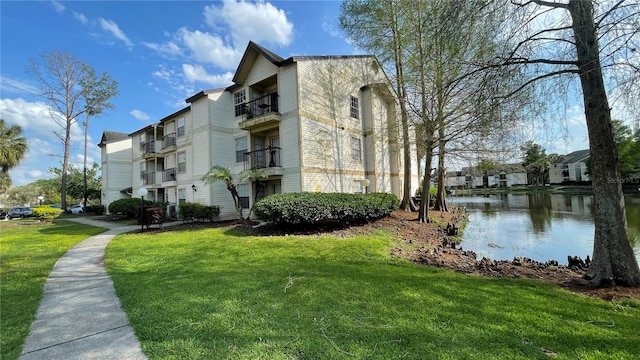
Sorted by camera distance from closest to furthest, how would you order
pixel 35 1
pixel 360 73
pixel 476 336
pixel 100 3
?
pixel 476 336, pixel 35 1, pixel 100 3, pixel 360 73

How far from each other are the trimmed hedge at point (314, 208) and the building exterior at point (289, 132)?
2.76 metres

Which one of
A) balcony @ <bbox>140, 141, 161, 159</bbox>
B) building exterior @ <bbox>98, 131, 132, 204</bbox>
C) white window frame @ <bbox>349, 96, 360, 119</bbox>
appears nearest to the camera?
white window frame @ <bbox>349, 96, 360, 119</bbox>

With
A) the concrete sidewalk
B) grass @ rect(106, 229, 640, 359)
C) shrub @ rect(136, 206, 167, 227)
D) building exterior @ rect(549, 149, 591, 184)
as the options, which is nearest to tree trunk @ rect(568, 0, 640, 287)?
grass @ rect(106, 229, 640, 359)

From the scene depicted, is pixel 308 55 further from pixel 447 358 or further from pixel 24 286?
pixel 447 358

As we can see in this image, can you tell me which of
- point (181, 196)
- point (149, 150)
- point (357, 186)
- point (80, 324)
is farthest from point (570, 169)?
point (80, 324)

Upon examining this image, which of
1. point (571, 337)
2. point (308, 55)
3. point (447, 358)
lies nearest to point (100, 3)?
point (308, 55)

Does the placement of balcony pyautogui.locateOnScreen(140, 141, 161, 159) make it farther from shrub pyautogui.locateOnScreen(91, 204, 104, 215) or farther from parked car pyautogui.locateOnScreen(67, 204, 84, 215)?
parked car pyautogui.locateOnScreen(67, 204, 84, 215)

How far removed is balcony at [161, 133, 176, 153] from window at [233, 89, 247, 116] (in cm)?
656

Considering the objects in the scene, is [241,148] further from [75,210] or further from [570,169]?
[570,169]

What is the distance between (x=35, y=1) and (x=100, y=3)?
5.96ft

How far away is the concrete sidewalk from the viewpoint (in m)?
3.22

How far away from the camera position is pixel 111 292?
17.3 ft

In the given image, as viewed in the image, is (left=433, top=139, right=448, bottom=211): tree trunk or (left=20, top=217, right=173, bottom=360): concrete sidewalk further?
(left=433, top=139, right=448, bottom=211): tree trunk

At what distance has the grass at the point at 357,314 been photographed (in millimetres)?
3109
